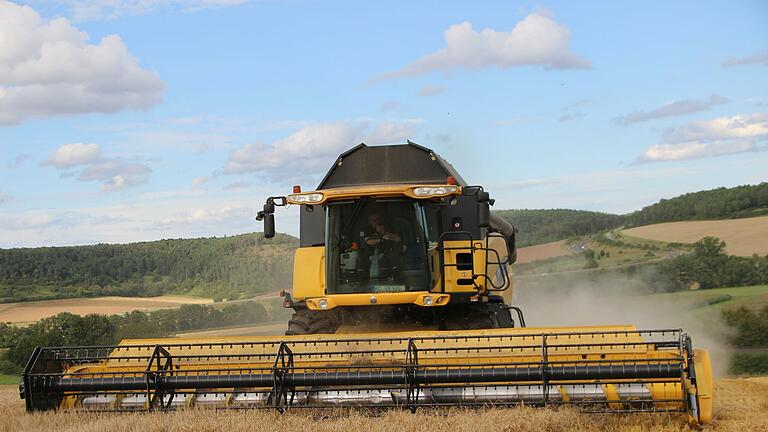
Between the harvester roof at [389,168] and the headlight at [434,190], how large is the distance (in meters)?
1.72

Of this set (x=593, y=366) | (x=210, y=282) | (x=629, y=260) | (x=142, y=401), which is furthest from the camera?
(x=210, y=282)

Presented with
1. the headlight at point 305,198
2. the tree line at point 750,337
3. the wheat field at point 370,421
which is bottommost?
the tree line at point 750,337

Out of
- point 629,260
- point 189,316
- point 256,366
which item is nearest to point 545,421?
point 256,366

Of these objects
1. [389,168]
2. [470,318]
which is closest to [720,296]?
[389,168]

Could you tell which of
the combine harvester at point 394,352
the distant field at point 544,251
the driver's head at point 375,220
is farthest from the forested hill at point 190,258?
the driver's head at point 375,220

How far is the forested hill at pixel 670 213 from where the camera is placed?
115ft

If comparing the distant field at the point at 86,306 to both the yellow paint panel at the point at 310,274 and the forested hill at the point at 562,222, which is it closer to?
the forested hill at the point at 562,222

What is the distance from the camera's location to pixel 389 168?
11492 mm

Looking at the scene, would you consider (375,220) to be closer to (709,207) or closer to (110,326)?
(110,326)

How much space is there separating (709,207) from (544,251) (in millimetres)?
9774

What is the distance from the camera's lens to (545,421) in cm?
672

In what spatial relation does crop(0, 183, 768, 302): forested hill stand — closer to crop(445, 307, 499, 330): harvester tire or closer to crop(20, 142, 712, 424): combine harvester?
crop(445, 307, 499, 330): harvester tire

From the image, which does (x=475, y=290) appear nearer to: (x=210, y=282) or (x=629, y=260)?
(x=629, y=260)

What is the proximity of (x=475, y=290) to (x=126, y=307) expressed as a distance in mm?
25299
